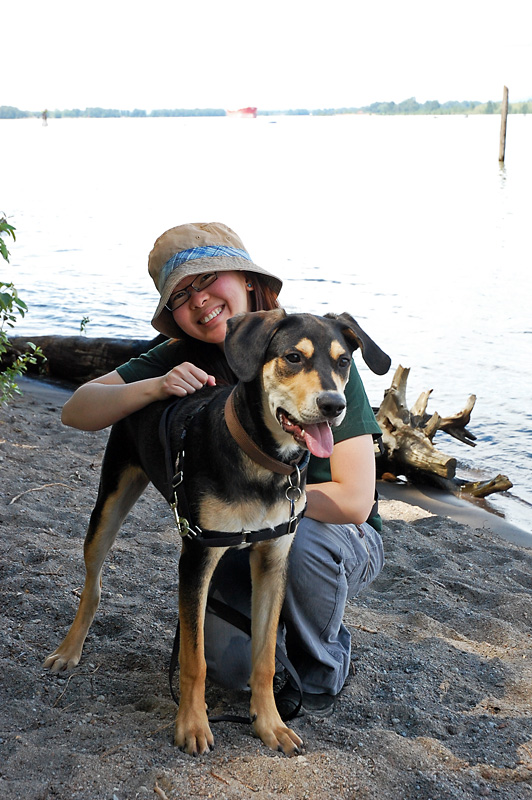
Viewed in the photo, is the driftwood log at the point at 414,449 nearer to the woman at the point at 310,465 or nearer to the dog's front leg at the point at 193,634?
the woman at the point at 310,465

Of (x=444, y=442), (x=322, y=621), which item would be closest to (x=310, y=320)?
(x=322, y=621)

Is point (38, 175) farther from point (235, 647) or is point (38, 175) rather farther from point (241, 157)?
point (235, 647)

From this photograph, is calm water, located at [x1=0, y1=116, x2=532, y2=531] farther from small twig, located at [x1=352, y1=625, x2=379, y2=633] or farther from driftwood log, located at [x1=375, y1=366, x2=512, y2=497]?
small twig, located at [x1=352, y1=625, x2=379, y2=633]

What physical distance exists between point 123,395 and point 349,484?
1071 millimetres

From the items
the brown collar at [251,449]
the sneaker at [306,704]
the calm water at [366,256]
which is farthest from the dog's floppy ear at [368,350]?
the calm water at [366,256]

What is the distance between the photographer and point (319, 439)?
2656 millimetres

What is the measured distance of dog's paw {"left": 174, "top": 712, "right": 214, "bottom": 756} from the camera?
9.24 ft

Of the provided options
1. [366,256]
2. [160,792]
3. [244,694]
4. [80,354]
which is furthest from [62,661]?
[366,256]

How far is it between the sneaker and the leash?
0.03m

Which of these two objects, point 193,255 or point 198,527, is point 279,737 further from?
point 193,255

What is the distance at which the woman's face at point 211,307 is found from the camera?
345 centimetres

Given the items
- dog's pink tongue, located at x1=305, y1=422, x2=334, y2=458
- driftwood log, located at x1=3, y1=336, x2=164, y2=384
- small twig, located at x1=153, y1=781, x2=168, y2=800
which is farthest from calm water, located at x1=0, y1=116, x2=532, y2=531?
small twig, located at x1=153, y1=781, x2=168, y2=800

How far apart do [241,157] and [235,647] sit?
63179 millimetres

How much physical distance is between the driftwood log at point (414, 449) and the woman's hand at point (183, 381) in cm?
424
